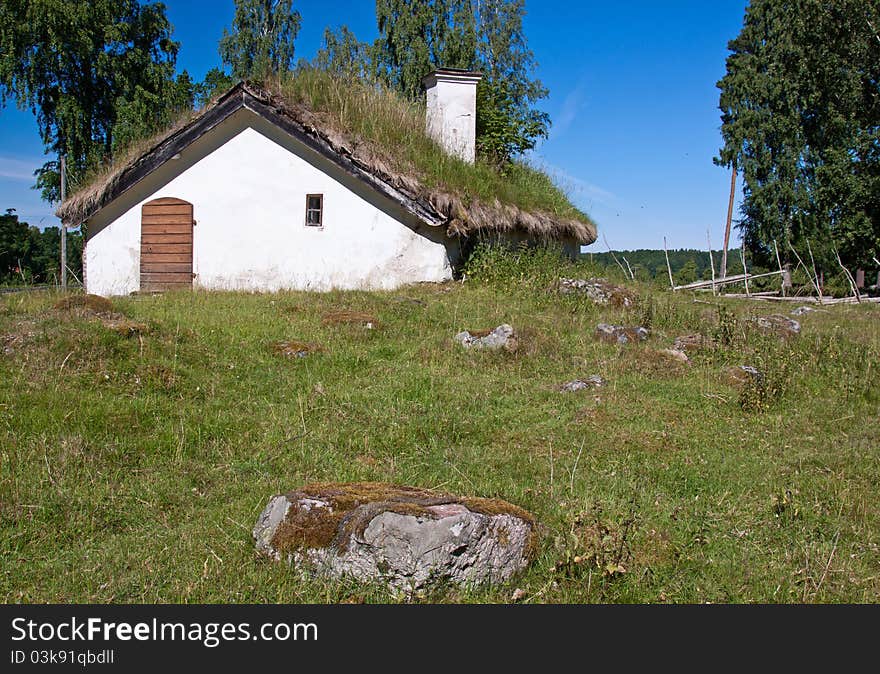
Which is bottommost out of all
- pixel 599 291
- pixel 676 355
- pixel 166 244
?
pixel 676 355

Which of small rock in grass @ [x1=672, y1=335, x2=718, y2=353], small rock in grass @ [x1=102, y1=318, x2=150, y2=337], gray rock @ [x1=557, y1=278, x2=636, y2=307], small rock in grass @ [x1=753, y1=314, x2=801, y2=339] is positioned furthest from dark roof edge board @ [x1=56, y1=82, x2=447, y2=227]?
small rock in grass @ [x1=102, y1=318, x2=150, y2=337]

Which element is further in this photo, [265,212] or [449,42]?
[449,42]

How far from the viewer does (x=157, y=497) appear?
516 centimetres

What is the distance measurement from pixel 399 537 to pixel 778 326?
949 cm

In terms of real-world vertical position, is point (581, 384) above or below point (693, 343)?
below

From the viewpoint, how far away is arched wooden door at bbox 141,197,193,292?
15.1 m

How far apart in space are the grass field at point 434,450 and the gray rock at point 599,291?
266cm

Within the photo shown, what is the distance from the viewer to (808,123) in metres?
32.1

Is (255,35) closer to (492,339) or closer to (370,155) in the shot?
(370,155)

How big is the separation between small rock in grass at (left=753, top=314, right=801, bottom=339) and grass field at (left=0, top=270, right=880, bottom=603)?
18.4 inches

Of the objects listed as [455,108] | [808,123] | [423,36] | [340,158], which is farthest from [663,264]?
[340,158]

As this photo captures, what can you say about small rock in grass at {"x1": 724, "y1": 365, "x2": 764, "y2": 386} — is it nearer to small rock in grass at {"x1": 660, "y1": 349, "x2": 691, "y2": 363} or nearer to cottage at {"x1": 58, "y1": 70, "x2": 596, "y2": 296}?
small rock in grass at {"x1": 660, "y1": 349, "x2": 691, "y2": 363}

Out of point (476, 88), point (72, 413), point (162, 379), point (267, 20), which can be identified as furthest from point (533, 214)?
point (267, 20)

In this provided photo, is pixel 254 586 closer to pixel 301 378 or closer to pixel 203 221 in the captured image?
pixel 301 378
